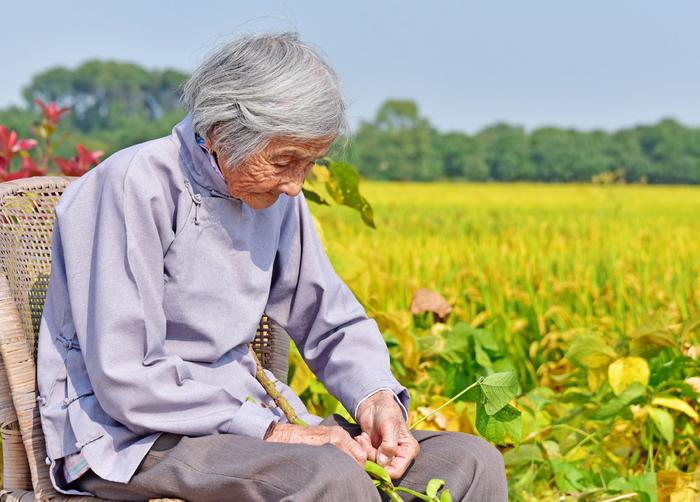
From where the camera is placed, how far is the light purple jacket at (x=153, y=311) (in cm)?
171

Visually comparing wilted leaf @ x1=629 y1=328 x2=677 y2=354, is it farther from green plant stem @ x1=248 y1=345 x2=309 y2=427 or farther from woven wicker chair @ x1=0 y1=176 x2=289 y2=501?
green plant stem @ x1=248 y1=345 x2=309 y2=427

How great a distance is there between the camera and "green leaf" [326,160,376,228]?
2863mm

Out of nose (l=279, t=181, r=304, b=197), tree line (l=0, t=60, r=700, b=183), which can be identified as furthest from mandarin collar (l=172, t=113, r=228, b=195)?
tree line (l=0, t=60, r=700, b=183)

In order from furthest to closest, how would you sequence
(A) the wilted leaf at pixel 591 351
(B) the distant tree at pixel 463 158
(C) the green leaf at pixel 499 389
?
(B) the distant tree at pixel 463 158, (A) the wilted leaf at pixel 591 351, (C) the green leaf at pixel 499 389

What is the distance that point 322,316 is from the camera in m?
2.07

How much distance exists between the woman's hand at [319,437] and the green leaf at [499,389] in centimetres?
30

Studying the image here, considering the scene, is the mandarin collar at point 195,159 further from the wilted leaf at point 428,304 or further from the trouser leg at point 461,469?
the wilted leaf at point 428,304

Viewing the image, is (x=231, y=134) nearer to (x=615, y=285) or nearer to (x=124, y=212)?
(x=124, y=212)

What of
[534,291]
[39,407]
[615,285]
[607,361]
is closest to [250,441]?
[39,407]

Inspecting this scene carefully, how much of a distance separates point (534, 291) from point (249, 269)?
329 centimetres

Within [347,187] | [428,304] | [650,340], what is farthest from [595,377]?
[347,187]

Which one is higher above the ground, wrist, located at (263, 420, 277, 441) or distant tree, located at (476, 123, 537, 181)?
wrist, located at (263, 420, 277, 441)

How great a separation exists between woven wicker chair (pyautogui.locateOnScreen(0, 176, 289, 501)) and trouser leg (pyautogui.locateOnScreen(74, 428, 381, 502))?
0.18m

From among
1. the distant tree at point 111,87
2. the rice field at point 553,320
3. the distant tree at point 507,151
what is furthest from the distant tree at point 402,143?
the rice field at point 553,320
